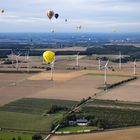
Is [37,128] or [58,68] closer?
[37,128]

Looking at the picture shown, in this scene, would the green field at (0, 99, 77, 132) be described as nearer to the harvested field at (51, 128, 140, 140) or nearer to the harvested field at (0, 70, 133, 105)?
the harvested field at (0, 70, 133, 105)

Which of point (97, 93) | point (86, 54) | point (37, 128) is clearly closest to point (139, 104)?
point (97, 93)

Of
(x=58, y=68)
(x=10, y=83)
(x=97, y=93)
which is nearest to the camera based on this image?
(x=97, y=93)

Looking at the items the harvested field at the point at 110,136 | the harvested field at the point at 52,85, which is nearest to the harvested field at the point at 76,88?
the harvested field at the point at 52,85

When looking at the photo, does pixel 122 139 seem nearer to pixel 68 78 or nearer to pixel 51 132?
pixel 51 132

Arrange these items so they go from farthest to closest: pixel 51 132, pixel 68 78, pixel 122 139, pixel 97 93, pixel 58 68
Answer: pixel 58 68 → pixel 68 78 → pixel 97 93 → pixel 51 132 → pixel 122 139

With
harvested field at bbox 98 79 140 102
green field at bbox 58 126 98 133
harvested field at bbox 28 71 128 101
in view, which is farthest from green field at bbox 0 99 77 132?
harvested field at bbox 98 79 140 102

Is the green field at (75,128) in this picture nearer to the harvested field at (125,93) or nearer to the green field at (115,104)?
the green field at (115,104)
